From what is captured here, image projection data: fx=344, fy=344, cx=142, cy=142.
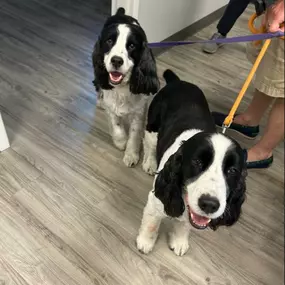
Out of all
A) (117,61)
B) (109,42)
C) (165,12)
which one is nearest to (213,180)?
(117,61)

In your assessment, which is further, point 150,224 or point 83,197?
point 83,197

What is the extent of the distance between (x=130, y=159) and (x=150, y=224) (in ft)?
1.67

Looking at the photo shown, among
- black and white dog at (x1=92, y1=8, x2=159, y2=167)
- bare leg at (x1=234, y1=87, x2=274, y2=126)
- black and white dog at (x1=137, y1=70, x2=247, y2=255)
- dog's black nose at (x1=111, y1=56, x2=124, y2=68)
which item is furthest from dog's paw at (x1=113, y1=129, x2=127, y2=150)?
bare leg at (x1=234, y1=87, x2=274, y2=126)

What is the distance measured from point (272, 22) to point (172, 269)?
1.11 m

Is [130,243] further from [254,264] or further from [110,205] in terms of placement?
[254,264]

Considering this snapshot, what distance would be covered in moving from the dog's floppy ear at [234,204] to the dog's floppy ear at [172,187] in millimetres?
146

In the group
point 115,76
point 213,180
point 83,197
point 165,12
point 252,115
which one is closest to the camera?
point 213,180

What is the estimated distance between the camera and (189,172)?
107cm

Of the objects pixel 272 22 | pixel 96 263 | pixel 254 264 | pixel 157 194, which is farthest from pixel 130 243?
pixel 272 22

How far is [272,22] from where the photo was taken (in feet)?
2.62

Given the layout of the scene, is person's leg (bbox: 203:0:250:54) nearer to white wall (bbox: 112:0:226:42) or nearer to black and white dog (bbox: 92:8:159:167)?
white wall (bbox: 112:0:226:42)

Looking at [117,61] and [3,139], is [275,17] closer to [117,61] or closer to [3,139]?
[117,61]

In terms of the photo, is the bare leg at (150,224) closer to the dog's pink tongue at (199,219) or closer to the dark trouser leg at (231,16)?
the dog's pink tongue at (199,219)

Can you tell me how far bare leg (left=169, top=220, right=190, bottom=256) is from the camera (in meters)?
1.51
